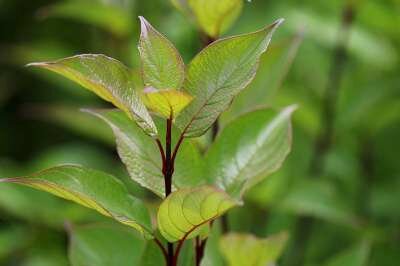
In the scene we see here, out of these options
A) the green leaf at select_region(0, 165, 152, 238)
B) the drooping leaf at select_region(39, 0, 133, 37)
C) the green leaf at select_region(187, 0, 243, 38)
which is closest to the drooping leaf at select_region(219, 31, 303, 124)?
the green leaf at select_region(187, 0, 243, 38)

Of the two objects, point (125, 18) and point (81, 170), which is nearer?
point (81, 170)

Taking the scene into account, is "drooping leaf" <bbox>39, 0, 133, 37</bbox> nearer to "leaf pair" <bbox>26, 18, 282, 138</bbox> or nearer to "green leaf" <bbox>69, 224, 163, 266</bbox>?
"green leaf" <bbox>69, 224, 163, 266</bbox>

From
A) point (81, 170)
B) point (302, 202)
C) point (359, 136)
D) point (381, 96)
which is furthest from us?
point (359, 136)

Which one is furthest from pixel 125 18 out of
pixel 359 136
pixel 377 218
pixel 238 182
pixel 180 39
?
pixel 238 182

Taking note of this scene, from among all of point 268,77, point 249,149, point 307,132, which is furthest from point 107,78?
point 307,132

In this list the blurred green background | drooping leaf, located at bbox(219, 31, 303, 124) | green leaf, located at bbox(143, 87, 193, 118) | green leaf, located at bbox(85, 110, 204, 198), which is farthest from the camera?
the blurred green background

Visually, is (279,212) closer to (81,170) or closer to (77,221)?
(77,221)

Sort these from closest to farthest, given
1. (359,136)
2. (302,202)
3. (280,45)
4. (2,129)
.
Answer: (280,45), (302,202), (359,136), (2,129)

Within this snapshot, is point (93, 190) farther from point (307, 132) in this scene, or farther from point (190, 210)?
point (307, 132)
